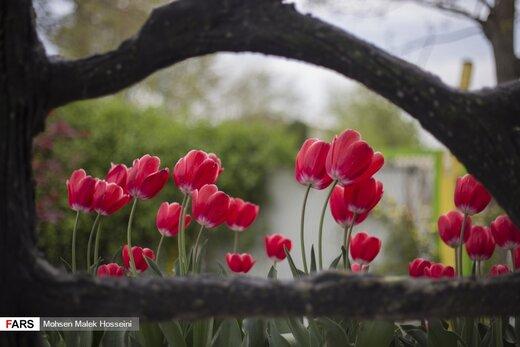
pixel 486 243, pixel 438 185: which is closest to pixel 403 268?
pixel 438 185

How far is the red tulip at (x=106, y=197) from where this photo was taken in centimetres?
150

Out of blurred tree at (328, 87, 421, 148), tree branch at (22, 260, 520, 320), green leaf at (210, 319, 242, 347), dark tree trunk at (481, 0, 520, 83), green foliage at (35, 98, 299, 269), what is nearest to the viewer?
tree branch at (22, 260, 520, 320)

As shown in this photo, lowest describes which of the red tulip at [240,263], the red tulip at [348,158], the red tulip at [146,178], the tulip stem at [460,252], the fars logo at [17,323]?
the red tulip at [240,263]

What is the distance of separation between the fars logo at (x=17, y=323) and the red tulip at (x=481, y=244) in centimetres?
99

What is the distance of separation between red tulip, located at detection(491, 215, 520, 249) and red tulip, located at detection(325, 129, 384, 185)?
0.35 m

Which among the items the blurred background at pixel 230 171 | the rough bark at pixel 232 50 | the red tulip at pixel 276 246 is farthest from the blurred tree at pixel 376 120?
the rough bark at pixel 232 50

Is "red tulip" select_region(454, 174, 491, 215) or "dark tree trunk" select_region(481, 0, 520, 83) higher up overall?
"dark tree trunk" select_region(481, 0, 520, 83)

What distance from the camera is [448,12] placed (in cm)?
578

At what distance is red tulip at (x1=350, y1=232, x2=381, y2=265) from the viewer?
1.65m

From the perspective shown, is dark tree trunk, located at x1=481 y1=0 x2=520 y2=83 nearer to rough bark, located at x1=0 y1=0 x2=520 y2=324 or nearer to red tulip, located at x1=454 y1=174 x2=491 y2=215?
red tulip, located at x1=454 y1=174 x2=491 y2=215

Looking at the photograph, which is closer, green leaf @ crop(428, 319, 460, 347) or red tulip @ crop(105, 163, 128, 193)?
green leaf @ crop(428, 319, 460, 347)

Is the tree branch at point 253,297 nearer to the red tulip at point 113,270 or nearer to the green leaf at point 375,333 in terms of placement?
the green leaf at point 375,333

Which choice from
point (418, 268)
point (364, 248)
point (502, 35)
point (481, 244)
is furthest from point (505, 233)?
point (502, 35)

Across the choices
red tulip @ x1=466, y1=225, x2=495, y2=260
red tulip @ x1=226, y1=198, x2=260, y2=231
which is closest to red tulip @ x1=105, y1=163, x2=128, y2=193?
red tulip @ x1=226, y1=198, x2=260, y2=231
